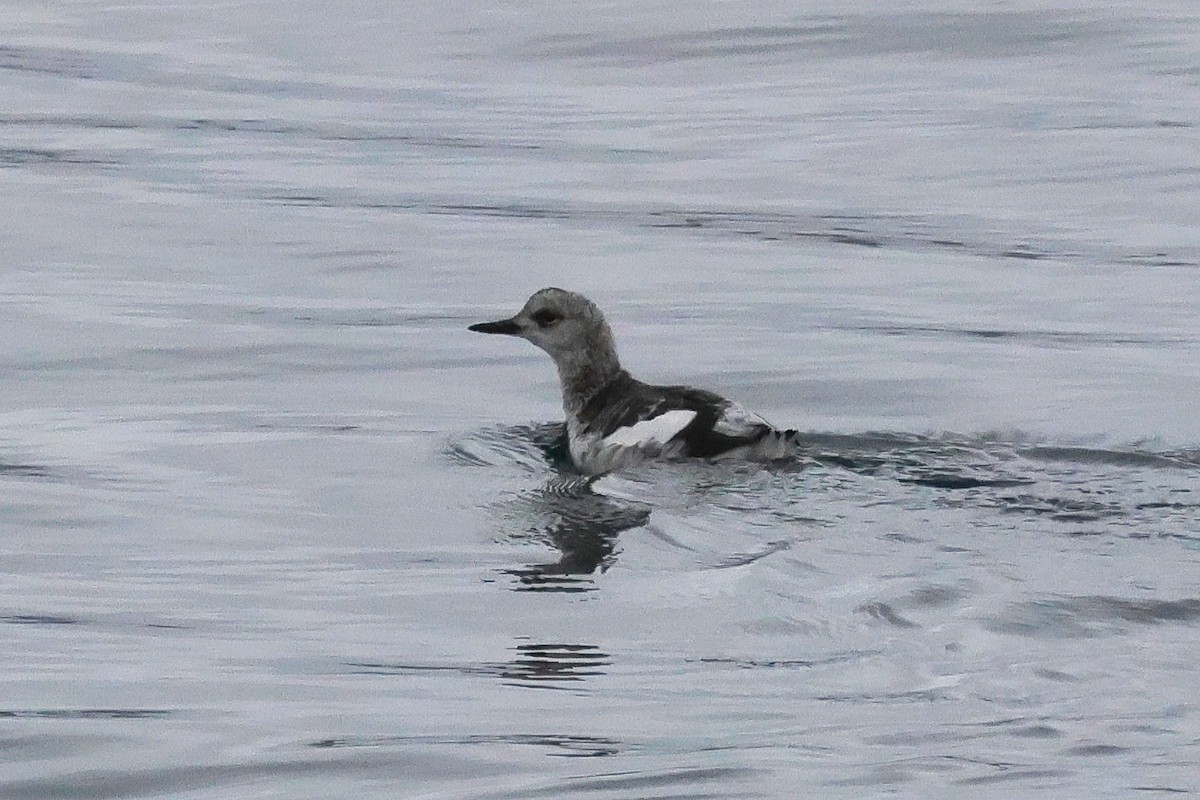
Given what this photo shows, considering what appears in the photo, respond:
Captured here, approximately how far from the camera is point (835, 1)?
25.8 metres

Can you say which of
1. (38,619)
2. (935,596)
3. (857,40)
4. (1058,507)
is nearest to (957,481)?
(1058,507)

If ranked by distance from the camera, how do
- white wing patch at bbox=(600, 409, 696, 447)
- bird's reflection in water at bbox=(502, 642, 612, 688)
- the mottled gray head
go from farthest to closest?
the mottled gray head < white wing patch at bbox=(600, 409, 696, 447) < bird's reflection in water at bbox=(502, 642, 612, 688)

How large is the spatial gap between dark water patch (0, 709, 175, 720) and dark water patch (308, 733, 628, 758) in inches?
18.9

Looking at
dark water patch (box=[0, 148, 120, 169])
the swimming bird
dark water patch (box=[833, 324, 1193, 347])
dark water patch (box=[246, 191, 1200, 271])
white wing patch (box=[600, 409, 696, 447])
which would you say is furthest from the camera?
dark water patch (box=[0, 148, 120, 169])

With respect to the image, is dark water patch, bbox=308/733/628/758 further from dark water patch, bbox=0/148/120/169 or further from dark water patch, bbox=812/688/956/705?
dark water patch, bbox=0/148/120/169

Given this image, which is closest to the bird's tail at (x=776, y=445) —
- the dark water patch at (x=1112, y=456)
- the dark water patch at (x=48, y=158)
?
the dark water patch at (x=1112, y=456)

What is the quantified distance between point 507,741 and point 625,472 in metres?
3.83

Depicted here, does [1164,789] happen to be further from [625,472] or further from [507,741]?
[625,472]

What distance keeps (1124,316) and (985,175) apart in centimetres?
471

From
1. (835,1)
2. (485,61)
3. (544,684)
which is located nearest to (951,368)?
(544,684)

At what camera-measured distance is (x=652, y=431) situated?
9.63 metres

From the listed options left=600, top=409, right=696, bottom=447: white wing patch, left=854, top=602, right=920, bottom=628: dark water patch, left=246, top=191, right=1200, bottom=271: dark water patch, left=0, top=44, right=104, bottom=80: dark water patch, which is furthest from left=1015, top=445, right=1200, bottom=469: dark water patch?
left=0, top=44, right=104, bottom=80: dark water patch

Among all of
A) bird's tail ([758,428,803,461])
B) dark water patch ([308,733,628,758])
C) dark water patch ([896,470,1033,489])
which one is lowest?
dark water patch ([308,733,628,758])

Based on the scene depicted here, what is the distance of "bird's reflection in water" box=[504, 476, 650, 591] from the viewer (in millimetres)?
7660
